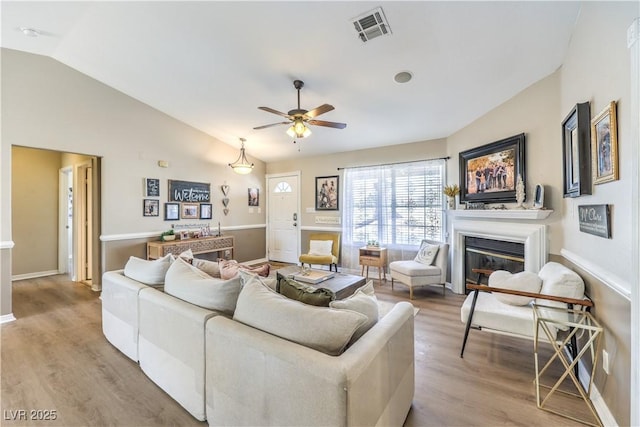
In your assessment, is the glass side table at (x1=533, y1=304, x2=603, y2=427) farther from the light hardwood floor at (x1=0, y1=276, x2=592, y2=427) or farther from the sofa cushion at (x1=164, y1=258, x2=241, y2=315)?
the sofa cushion at (x1=164, y1=258, x2=241, y2=315)

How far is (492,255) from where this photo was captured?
12.1 ft

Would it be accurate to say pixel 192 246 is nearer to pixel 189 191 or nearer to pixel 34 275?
pixel 189 191

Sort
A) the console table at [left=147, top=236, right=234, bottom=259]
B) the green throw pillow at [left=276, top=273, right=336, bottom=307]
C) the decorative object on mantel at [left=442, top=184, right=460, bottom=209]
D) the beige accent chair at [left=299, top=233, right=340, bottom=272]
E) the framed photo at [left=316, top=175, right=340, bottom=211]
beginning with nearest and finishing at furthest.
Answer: the green throw pillow at [left=276, top=273, right=336, bottom=307], the decorative object on mantel at [left=442, top=184, right=460, bottom=209], the console table at [left=147, top=236, right=234, bottom=259], the beige accent chair at [left=299, top=233, right=340, bottom=272], the framed photo at [left=316, top=175, right=340, bottom=211]

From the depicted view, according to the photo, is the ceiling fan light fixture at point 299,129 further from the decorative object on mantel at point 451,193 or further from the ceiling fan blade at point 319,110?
the decorative object on mantel at point 451,193

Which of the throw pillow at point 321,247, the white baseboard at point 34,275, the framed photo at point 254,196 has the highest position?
the framed photo at point 254,196

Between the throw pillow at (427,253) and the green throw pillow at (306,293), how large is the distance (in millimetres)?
3044

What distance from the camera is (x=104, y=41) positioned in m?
3.15

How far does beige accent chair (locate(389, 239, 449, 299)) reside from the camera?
3936 mm

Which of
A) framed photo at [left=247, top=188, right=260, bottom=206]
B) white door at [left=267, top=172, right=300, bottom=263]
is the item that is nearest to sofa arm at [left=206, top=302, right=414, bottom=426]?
white door at [left=267, top=172, right=300, bottom=263]

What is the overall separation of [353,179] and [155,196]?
3677 mm

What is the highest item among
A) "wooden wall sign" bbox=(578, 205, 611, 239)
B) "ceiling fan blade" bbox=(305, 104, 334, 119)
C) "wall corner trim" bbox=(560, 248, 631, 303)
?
"ceiling fan blade" bbox=(305, 104, 334, 119)

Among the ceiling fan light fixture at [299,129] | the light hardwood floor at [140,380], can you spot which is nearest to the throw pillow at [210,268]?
the light hardwood floor at [140,380]

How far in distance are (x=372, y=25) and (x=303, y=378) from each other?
9.01 ft

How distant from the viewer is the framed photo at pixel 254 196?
21.0ft
